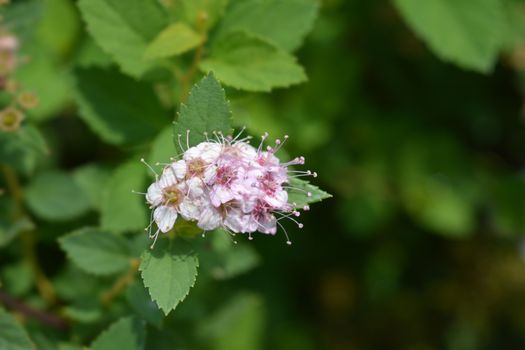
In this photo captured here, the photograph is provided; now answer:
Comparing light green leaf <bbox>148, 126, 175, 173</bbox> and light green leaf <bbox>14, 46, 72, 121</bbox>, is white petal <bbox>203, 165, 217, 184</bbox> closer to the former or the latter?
light green leaf <bbox>148, 126, 175, 173</bbox>

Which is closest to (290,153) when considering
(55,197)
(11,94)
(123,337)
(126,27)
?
(55,197)

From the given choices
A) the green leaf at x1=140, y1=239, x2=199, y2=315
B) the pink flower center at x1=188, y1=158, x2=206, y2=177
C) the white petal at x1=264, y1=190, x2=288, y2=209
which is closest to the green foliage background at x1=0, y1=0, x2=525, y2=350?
the green leaf at x1=140, y1=239, x2=199, y2=315

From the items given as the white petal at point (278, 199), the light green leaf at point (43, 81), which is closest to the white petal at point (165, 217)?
the white petal at point (278, 199)

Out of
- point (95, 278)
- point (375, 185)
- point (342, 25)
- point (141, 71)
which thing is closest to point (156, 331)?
point (95, 278)

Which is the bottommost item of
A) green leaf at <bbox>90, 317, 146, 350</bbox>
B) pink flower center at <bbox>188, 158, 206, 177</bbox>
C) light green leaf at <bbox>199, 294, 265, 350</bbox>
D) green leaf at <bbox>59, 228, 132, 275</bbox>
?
light green leaf at <bbox>199, 294, 265, 350</bbox>

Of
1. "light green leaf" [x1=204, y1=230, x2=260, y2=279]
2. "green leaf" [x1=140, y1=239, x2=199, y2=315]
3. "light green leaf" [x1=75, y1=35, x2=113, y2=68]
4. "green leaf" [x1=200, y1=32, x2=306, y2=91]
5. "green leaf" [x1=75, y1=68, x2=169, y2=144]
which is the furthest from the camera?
"light green leaf" [x1=75, y1=35, x2=113, y2=68]

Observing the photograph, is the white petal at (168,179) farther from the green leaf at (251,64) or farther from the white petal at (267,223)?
the green leaf at (251,64)
